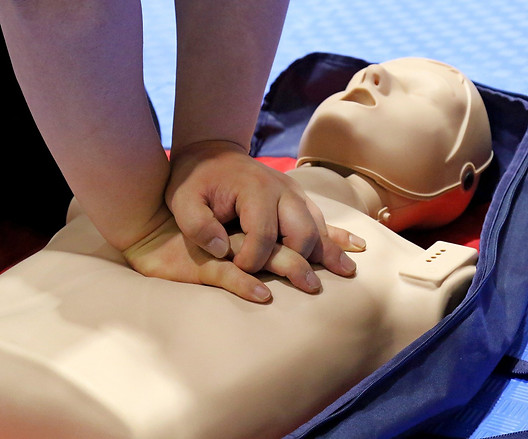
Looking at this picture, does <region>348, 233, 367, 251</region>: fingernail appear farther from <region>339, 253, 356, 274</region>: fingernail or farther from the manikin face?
the manikin face

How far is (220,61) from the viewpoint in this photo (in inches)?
31.8

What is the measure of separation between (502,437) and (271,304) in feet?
0.82

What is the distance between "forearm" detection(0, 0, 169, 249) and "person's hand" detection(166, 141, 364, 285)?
4 centimetres

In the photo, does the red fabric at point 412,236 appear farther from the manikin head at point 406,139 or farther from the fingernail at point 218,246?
the fingernail at point 218,246

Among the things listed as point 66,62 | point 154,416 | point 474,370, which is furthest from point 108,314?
point 474,370

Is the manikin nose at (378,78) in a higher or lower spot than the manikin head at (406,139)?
higher

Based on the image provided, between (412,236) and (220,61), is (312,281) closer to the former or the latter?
(220,61)

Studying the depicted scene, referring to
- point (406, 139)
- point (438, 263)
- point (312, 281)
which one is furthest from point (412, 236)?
point (312, 281)

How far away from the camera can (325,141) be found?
1.07 m

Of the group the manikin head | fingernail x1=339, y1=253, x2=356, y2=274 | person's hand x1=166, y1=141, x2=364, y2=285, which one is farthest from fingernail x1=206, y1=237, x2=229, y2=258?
the manikin head

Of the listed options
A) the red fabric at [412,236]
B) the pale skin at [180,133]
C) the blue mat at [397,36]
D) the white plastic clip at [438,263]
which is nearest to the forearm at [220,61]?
the pale skin at [180,133]

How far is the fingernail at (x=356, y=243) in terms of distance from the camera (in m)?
0.83

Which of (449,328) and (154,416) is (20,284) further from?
(449,328)

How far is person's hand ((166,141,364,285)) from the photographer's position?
750mm
